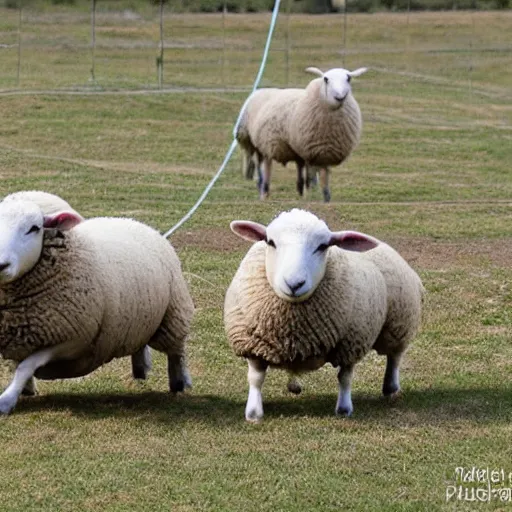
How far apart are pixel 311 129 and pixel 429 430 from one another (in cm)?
908

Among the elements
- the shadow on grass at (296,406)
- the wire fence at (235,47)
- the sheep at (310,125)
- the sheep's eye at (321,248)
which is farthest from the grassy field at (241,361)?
the wire fence at (235,47)

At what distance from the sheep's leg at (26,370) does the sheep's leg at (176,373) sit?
85 cm

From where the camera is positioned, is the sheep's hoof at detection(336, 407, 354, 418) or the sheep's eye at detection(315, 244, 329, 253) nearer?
the sheep's eye at detection(315, 244, 329, 253)

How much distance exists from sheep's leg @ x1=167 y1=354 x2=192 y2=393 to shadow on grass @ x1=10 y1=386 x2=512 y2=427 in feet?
0.31

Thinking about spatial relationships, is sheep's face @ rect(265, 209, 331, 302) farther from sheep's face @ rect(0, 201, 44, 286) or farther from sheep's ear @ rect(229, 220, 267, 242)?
sheep's face @ rect(0, 201, 44, 286)

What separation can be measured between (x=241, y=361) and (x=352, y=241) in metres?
1.70

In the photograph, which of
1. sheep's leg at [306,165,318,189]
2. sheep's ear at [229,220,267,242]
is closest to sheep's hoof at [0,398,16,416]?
sheep's ear at [229,220,267,242]

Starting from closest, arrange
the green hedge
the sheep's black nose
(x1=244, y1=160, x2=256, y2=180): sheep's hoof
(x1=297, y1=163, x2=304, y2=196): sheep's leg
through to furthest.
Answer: the sheep's black nose < (x1=297, y1=163, x2=304, y2=196): sheep's leg < (x1=244, y1=160, x2=256, y2=180): sheep's hoof < the green hedge

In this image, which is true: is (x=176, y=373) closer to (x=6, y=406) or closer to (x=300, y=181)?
(x=6, y=406)

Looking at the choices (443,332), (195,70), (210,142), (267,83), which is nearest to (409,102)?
(267,83)

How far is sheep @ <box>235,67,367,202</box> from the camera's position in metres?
15.0

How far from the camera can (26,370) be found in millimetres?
6445

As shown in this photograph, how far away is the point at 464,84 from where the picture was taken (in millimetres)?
33688

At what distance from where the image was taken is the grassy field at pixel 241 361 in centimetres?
556
